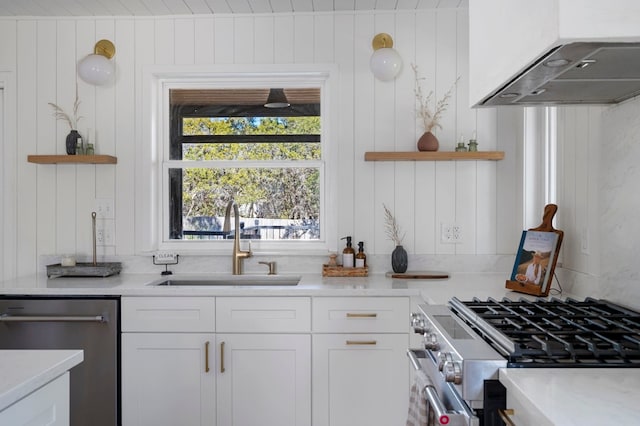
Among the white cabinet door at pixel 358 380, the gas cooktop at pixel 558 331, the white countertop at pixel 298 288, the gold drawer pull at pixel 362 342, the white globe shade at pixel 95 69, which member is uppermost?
the white globe shade at pixel 95 69

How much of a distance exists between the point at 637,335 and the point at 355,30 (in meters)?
2.21

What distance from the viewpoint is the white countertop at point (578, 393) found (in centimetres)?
82

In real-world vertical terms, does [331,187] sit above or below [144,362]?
above

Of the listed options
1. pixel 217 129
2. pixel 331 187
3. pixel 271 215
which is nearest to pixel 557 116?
pixel 331 187

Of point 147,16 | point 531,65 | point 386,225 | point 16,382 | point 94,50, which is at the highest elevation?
point 147,16

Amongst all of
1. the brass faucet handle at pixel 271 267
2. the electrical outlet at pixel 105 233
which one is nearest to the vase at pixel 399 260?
the brass faucet handle at pixel 271 267

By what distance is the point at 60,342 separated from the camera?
235 centimetres

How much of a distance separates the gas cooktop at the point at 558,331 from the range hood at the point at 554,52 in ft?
2.23

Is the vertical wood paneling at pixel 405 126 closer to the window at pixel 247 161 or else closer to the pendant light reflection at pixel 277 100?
the window at pixel 247 161

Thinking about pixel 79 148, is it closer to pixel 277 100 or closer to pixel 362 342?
pixel 277 100

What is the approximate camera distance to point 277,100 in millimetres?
2979

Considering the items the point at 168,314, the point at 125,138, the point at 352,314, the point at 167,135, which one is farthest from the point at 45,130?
the point at 352,314

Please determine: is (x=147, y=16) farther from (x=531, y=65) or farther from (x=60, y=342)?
(x=531, y=65)

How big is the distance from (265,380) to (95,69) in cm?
198
